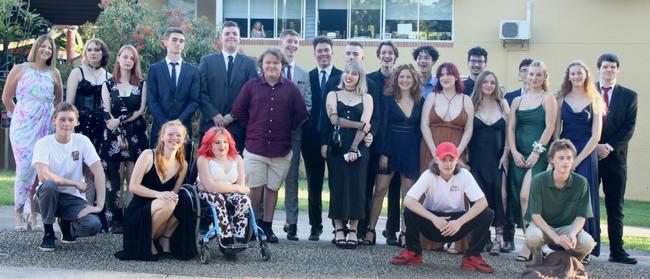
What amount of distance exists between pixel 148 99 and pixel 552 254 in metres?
4.53

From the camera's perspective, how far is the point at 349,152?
361 inches

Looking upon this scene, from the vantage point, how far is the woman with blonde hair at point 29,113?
941cm

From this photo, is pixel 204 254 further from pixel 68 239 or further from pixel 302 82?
pixel 302 82

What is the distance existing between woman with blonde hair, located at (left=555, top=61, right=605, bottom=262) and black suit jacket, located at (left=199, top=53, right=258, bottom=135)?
3470mm

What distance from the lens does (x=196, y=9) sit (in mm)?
24719

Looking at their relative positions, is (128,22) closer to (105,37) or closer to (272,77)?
(105,37)

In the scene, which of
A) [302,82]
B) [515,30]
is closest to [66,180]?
[302,82]

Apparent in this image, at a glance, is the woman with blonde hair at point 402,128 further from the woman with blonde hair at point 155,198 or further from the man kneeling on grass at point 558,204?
the woman with blonde hair at point 155,198

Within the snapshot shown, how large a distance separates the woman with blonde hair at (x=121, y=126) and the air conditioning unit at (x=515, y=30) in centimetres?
1563

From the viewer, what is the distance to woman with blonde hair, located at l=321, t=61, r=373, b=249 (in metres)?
9.19

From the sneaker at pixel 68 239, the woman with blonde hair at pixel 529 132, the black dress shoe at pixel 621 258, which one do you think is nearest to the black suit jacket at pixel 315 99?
the woman with blonde hair at pixel 529 132

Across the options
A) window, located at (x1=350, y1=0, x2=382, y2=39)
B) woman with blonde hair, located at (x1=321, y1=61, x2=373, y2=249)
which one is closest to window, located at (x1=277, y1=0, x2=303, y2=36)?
window, located at (x1=350, y1=0, x2=382, y2=39)

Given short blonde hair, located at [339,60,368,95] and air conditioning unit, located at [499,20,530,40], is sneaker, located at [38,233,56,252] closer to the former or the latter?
short blonde hair, located at [339,60,368,95]

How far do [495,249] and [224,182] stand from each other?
10.1 feet
